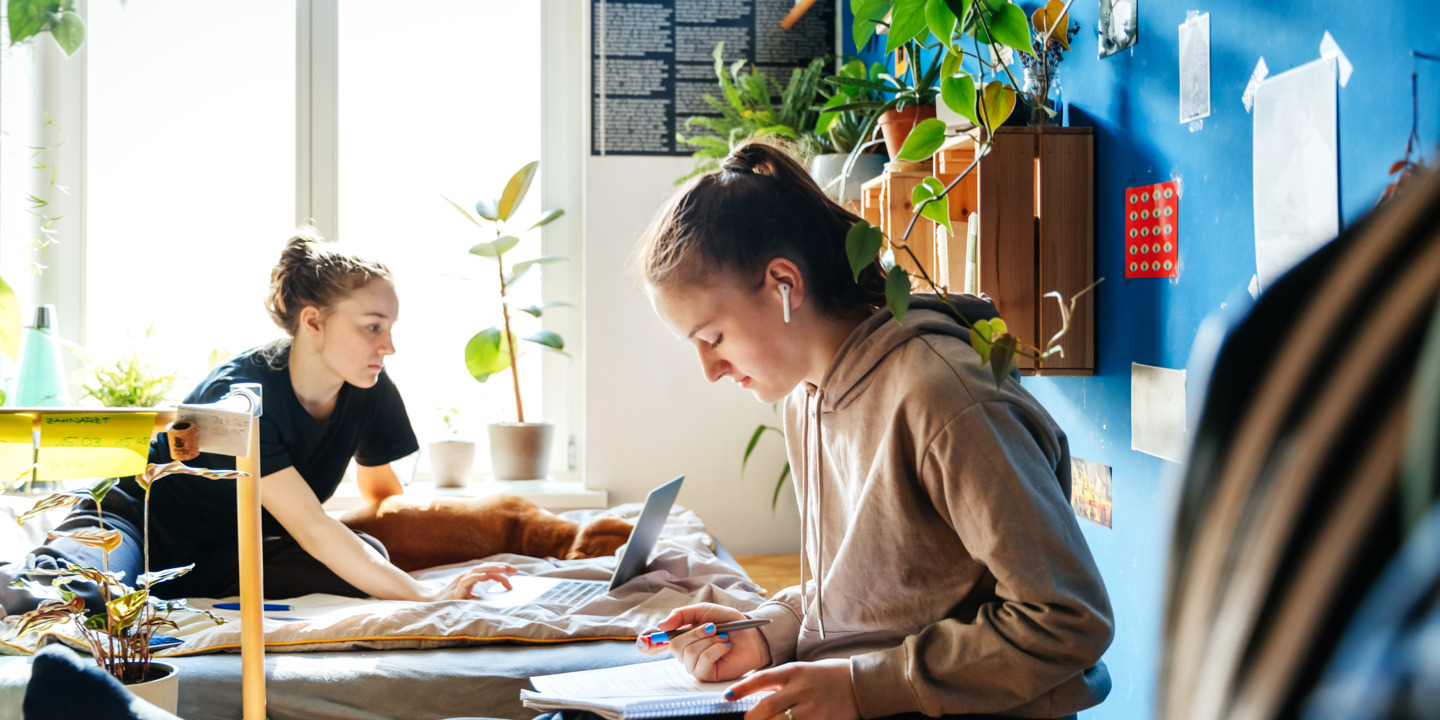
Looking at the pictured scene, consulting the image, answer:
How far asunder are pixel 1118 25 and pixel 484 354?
2.07 meters

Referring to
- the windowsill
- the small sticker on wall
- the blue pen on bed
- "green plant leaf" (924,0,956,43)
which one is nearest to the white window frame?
the windowsill

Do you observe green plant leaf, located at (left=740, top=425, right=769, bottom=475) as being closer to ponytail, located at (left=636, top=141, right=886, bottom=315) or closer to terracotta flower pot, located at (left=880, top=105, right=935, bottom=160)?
terracotta flower pot, located at (left=880, top=105, right=935, bottom=160)

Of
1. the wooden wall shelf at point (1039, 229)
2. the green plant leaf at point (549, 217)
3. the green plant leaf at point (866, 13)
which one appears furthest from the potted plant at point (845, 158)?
the green plant leaf at point (549, 217)

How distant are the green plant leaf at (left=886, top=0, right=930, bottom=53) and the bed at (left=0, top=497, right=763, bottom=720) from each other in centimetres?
102

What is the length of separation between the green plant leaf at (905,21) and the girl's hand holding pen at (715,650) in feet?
3.21

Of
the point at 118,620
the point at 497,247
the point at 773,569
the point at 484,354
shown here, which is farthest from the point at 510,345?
the point at 118,620

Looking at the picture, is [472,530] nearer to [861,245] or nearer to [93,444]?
[93,444]

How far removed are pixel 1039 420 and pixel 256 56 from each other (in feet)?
10.5

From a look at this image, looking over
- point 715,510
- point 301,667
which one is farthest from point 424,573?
point 715,510

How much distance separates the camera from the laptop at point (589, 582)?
1879 millimetres

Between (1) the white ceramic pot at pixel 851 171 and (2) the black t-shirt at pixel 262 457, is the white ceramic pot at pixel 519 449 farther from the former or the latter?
(1) the white ceramic pot at pixel 851 171

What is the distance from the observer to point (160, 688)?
1.05m

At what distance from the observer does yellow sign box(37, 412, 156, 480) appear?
890 mm

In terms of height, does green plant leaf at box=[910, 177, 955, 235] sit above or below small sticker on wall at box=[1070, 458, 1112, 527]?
above
